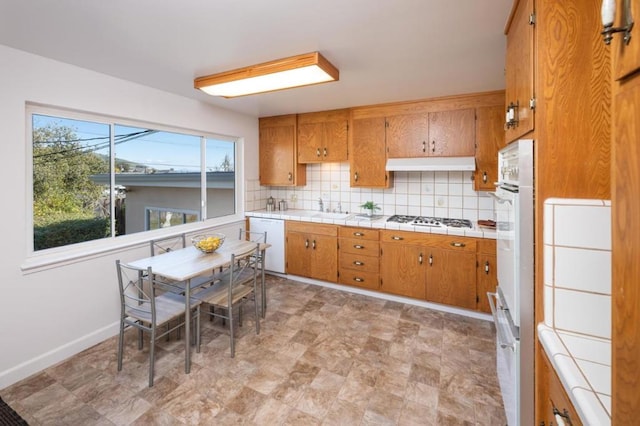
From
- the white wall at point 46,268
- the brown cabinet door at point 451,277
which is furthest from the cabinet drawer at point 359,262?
the white wall at point 46,268

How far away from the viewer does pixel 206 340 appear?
2537 mm

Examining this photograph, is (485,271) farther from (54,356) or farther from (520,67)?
(54,356)

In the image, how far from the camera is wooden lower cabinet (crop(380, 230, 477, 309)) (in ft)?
9.64

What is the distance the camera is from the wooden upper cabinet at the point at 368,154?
139 inches

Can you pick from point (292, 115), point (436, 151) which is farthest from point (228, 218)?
point (436, 151)

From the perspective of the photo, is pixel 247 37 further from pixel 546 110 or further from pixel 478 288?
pixel 478 288

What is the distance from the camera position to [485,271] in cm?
285

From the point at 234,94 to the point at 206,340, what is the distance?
7.31ft

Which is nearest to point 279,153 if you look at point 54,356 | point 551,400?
point 54,356

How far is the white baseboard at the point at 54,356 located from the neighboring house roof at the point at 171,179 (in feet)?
4.32

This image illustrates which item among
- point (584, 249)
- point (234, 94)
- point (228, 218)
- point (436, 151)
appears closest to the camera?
point (584, 249)

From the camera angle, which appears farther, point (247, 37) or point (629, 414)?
point (247, 37)

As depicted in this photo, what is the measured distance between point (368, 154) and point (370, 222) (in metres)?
0.86

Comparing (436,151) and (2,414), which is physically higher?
(436,151)
